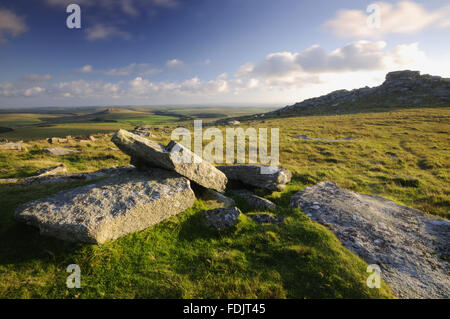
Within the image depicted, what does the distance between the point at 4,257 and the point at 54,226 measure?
1.30 metres

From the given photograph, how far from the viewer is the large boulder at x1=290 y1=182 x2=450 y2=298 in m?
5.64

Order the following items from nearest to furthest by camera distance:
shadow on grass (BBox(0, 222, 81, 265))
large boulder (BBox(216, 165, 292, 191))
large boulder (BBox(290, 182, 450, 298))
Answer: shadow on grass (BBox(0, 222, 81, 265)), large boulder (BBox(290, 182, 450, 298)), large boulder (BBox(216, 165, 292, 191))

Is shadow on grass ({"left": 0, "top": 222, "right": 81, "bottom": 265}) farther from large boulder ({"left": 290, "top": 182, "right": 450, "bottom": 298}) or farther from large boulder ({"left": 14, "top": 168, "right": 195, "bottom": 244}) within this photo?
large boulder ({"left": 290, "top": 182, "right": 450, "bottom": 298})

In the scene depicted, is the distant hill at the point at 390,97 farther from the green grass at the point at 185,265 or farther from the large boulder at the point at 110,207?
the large boulder at the point at 110,207

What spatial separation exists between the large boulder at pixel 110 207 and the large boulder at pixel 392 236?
20.0 ft

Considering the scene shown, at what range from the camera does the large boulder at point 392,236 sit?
18.5 ft

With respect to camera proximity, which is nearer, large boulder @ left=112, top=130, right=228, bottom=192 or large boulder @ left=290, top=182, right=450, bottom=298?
large boulder @ left=290, top=182, right=450, bottom=298

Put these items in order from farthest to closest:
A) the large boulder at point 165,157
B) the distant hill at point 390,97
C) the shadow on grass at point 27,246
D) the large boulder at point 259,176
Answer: the distant hill at point 390,97
the large boulder at point 259,176
the large boulder at point 165,157
the shadow on grass at point 27,246

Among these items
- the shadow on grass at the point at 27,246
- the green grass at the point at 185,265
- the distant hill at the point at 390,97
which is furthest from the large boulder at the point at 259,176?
the distant hill at the point at 390,97

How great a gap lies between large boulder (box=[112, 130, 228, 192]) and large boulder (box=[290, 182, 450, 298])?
4.82 m

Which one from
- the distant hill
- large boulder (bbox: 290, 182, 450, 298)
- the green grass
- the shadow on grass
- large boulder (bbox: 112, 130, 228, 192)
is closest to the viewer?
the green grass

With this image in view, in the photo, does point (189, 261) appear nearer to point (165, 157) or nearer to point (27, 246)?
point (165, 157)

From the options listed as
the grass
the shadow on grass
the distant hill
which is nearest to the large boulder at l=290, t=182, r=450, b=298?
the grass

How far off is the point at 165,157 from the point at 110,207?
286 centimetres
